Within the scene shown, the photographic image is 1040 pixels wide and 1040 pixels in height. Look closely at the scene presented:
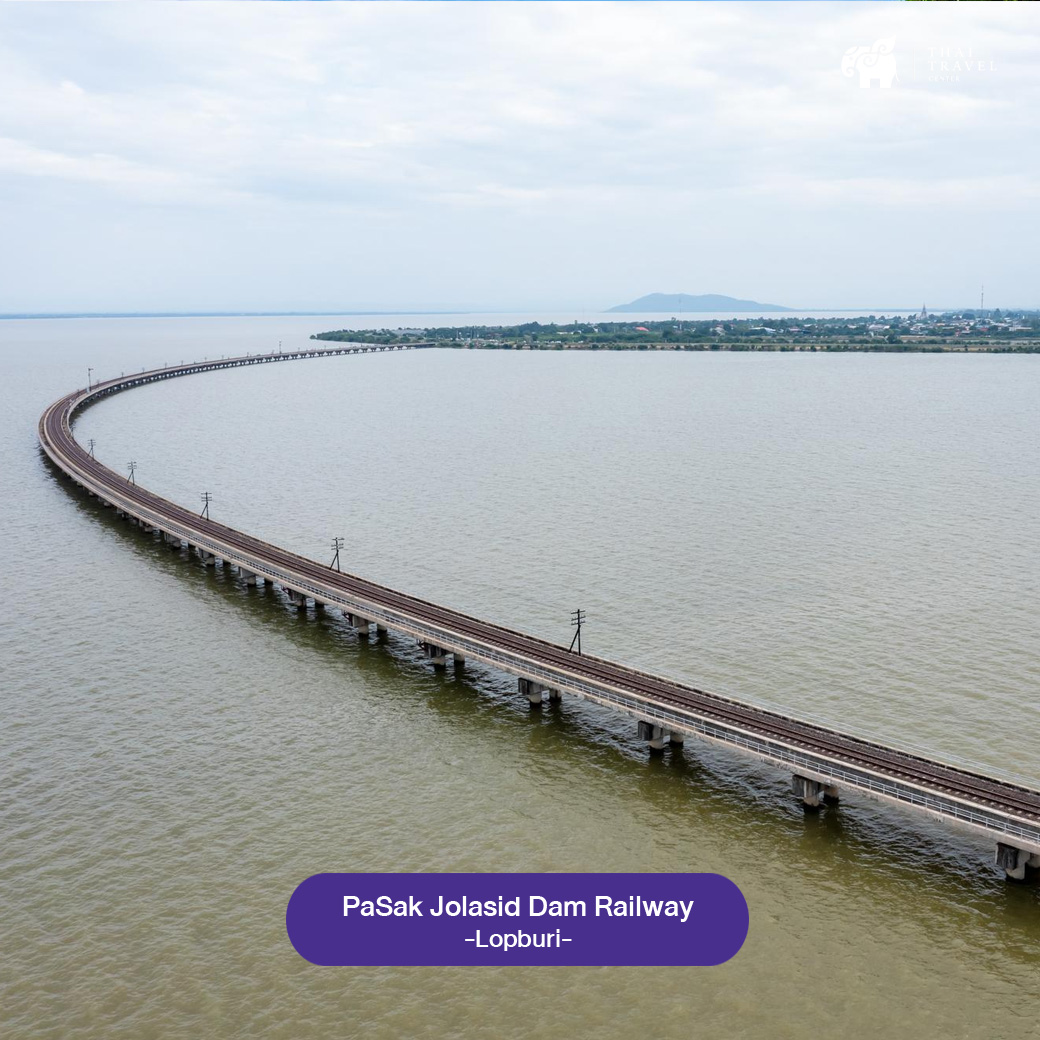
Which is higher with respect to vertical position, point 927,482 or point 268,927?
point 927,482

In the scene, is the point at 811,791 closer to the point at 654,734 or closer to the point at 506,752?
the point at 654,734

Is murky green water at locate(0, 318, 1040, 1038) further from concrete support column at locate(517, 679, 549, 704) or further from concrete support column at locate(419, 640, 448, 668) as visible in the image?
concrete support column at locate(419, 640, 448, 668)

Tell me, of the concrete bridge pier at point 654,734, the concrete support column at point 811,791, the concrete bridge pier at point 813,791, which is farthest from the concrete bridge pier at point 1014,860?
the concrete bridge pier at point 654,734

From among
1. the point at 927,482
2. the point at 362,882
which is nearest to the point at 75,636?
the point at 362,882

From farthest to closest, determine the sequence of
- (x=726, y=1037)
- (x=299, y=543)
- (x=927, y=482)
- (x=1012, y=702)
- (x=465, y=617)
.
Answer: (x=927, y=482)
(x=299, y=543)
(x=465, y=617)
(x=1012, y=702)
(x=726, y=1037)

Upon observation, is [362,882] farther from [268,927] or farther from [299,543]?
[299,543]

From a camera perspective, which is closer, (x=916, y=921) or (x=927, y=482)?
(x=916, y=921)

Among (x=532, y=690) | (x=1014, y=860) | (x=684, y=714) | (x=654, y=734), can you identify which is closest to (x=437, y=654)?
(x=532, y=690)
